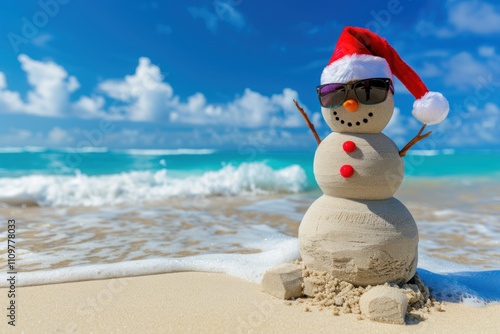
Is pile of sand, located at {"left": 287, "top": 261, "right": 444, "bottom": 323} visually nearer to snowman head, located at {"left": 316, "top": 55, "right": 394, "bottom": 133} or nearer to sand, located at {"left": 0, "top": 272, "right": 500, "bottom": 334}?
sand, located at {"left": 0, "top": 272, "right": 500, "bottom": 334}

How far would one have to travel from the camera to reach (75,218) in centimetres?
845

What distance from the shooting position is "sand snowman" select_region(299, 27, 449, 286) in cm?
350

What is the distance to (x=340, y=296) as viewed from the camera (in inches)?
138

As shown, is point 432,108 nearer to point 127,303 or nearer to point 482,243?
point 127,303

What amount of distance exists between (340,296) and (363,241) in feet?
1.70

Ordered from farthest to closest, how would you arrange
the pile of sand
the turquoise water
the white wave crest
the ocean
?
the turquoise water → the white wave crest → the ocean → the pile of sand

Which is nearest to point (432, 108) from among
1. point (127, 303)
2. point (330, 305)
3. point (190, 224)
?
point (330, 305)

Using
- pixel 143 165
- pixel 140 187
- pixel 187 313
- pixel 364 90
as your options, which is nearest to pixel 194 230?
pixel 187 313

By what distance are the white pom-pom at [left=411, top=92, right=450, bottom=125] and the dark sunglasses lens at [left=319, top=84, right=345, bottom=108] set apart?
2.36 feet

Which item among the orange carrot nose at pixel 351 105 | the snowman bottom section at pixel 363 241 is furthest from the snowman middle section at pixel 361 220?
the orange carrot nose at pixel 351 105

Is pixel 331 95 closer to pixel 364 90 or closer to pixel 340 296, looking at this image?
pixel 364 90

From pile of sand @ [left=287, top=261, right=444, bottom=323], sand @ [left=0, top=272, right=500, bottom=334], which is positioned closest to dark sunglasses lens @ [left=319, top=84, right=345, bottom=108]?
pile of sand @ [left=287, top=261, right=444, bottom=323]

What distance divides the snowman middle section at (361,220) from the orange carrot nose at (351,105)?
25 centimetres

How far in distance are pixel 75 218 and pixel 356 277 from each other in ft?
21.9
